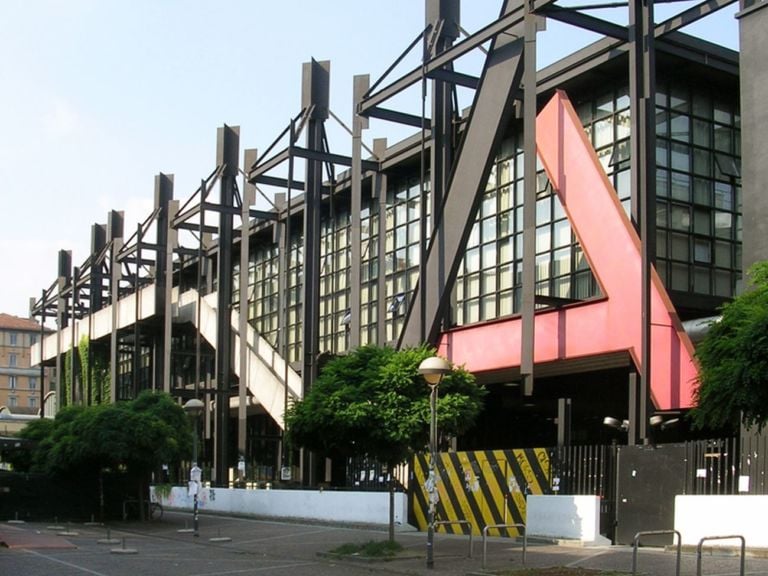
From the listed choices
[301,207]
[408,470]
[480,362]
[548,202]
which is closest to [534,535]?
[408,470]

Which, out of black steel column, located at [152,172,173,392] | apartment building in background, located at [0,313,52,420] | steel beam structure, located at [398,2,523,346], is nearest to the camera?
steel beam structure, located at [398,2,523,346]

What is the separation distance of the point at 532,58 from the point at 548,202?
30.4 ft

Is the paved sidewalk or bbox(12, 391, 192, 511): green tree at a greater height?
bbox(12, 391, 192, 511): green tree

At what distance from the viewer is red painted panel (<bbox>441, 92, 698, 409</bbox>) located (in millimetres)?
26234

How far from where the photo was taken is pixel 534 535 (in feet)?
81.4

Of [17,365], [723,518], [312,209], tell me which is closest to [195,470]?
[312,209]

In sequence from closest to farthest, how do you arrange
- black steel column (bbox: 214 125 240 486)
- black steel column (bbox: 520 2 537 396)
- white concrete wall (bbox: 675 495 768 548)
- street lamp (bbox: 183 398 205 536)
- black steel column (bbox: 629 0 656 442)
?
white concrete wall (bbox: 675 495 768 548) → black steel column (bbox: 629 0 656 442) → black steel column (bbox: 520 2 537 396) → street lamp (bbox: 183 398 205 536) → black steel column (bbox: 214 125 240 486)

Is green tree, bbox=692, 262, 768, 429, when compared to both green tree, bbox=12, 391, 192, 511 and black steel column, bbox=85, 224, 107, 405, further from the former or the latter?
black steel column, bbox=85, 224, 107, 405

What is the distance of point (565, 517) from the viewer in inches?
949

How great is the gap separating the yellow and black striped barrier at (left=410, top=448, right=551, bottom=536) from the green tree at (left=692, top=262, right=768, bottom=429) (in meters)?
7.44

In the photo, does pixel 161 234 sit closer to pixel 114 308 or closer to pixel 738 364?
pixel 114 308

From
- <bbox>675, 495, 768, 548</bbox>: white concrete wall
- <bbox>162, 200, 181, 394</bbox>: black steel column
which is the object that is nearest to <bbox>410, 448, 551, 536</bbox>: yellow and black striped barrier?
<bbox>675, 495, 768, 548</bbox>: white concrete wall

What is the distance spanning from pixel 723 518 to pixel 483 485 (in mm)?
8303

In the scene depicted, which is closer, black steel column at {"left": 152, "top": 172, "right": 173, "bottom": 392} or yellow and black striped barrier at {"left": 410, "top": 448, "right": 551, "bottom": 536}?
yellow and black striped barrier at {"left": 410, "top": 448, "right": 551, "bottom": 536}
